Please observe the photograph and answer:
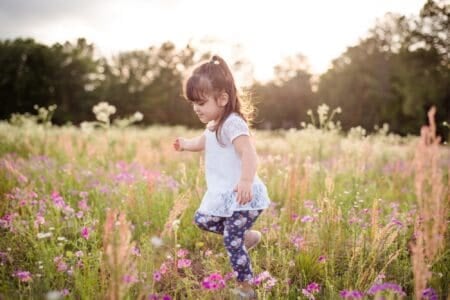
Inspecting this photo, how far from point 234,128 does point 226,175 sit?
0.32m

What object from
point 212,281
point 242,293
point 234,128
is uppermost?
point 234,128

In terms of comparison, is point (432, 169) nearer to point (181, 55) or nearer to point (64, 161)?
point (64, 161)

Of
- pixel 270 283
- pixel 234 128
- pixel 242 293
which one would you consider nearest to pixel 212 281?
pixel 270 283

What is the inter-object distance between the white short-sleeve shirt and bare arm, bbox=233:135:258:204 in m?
0.05

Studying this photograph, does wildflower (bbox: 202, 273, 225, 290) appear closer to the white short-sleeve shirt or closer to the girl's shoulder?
the white short-sleeve shirt

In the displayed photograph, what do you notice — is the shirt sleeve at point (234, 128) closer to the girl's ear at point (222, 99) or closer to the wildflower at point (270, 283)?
the girl's ear at point (222, 99)

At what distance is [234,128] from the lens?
283 cm

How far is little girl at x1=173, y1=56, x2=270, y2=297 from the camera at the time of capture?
9.13ft

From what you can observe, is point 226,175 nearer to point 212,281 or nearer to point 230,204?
point 230,204

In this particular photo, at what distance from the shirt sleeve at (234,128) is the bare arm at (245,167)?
0.03m

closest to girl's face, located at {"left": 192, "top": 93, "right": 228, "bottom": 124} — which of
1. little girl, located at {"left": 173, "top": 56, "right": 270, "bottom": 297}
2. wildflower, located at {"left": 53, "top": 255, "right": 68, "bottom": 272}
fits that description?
little girl, located at {"left": 173, "top": 56, "right": 270, "bottom": 297}

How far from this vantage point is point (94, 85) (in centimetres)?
4484

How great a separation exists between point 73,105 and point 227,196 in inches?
1691

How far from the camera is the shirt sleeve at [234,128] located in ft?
9.24
